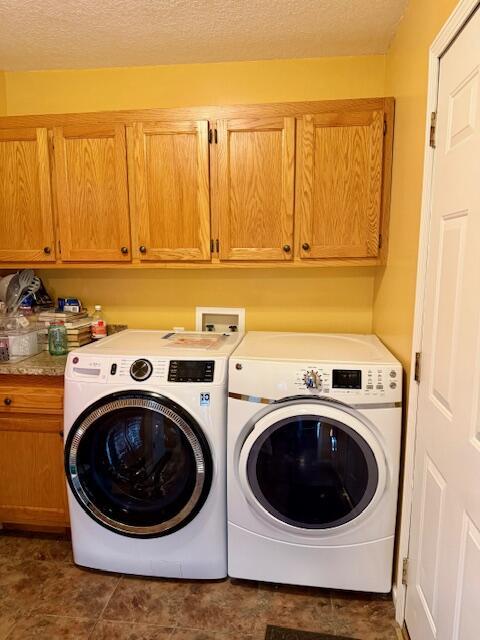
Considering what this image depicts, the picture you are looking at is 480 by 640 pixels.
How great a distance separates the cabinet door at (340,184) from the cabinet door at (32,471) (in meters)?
1.53

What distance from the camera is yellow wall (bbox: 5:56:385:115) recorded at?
6.81 ft

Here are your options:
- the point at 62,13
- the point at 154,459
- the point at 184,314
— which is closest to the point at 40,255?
the point at 184,314

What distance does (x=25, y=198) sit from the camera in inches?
81.4

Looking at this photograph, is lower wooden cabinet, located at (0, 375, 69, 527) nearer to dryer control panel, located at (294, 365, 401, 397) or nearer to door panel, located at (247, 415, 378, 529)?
door panel, located at (247, 415, 378, 529)

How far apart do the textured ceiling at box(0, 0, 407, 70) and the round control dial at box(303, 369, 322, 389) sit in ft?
4.92

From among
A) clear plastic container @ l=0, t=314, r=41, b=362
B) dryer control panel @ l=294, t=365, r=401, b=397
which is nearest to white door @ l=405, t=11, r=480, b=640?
dryer control panel @ l=294, t=365, r=401, b=397

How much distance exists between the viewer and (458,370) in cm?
112

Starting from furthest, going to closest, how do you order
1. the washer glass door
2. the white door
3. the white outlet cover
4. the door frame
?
1. the white outlet cover
2. the washer glass door
3. the door frame
4. the white door

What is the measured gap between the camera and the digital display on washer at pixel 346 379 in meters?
1.56

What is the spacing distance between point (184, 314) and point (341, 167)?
1183 millimetres

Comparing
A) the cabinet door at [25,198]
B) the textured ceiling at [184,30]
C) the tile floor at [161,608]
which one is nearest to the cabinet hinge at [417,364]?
the tile floor at [161,608]

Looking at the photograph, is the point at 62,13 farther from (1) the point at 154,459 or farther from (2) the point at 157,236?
(1) the point at 154,459

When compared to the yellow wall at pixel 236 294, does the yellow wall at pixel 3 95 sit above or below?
above

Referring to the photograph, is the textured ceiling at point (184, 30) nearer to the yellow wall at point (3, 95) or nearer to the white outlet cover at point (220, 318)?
the yellow wall at point (3, 95)
